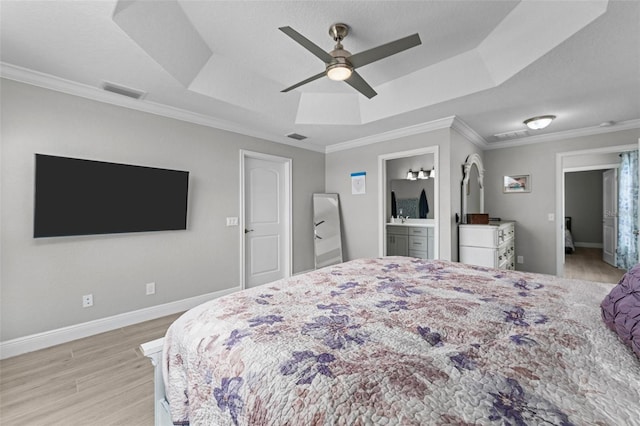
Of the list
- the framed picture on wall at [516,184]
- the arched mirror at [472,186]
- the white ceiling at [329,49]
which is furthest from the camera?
the framed picture on wall at [516,184]

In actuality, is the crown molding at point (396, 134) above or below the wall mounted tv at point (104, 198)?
above

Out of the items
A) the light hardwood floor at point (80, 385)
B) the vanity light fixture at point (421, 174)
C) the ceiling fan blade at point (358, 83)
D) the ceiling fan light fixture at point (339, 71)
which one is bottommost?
the light hardwood floor at point (80, 385)

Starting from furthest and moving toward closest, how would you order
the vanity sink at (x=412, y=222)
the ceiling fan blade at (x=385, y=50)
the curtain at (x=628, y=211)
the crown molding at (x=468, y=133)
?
the vanity sink at (x=412, y=222) → the curtain at (x=628, y=211) → the crown molding at (x=468, y=133) → the ceiling fan blade at (x=385, y=50)

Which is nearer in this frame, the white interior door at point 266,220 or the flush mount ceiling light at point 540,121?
the flush mount ceiling light at point 540,121

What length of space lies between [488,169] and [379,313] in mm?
4756

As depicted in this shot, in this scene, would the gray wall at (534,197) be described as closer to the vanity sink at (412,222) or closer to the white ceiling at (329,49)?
the white ceiling at (329,49)

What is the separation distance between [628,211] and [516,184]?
197 centimetres

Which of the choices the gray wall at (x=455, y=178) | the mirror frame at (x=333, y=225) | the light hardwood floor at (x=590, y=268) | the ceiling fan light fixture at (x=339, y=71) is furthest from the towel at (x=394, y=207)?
the ceiling fan light fixture at (x=339, y=71)

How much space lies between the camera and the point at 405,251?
4.75 meters

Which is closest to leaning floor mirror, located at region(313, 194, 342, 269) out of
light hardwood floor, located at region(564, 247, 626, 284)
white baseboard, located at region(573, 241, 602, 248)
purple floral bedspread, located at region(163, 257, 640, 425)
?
purple floral bedspread, located at region(163, 257, 640, 425)

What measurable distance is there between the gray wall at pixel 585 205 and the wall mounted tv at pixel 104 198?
9636 mm

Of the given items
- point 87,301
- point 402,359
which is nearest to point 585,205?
point 402,359

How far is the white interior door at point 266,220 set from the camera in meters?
4.00

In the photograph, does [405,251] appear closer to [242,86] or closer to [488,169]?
[488,169]
